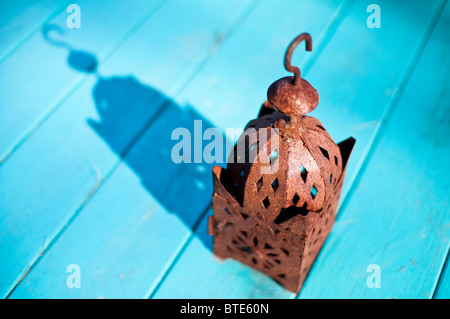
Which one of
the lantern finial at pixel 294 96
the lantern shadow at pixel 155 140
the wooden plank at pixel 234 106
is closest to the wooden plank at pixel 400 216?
the wooden plank at pixel 234 106

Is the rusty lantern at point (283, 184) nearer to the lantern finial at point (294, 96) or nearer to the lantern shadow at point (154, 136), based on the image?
the lantern finial at point (294, 96)

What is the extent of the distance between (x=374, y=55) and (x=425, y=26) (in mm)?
194

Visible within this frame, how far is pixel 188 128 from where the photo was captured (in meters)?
1.12

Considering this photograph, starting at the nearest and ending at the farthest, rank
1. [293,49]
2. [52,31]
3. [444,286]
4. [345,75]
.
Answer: [293,49]
[444,286]
[345,75]
[52,31]

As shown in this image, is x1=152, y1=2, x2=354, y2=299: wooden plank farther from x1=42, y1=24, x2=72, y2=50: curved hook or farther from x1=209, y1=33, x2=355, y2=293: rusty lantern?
x1=42, y1=24, x2=72, y2=50: curved hook

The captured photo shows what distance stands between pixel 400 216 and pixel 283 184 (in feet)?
1.30

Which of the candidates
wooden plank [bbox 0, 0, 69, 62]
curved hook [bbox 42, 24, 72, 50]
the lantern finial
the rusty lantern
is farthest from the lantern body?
wooden plank [bbox 0, 0, 69, 62]

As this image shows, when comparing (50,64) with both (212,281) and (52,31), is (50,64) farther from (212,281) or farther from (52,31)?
(212,281)

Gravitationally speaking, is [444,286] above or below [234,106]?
below

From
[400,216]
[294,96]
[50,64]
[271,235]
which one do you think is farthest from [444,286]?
[50,64]

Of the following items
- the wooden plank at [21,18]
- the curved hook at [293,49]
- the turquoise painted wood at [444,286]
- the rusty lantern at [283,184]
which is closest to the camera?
the curved hook at [293,49]

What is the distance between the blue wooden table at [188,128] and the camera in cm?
93

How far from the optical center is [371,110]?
1.12 m
